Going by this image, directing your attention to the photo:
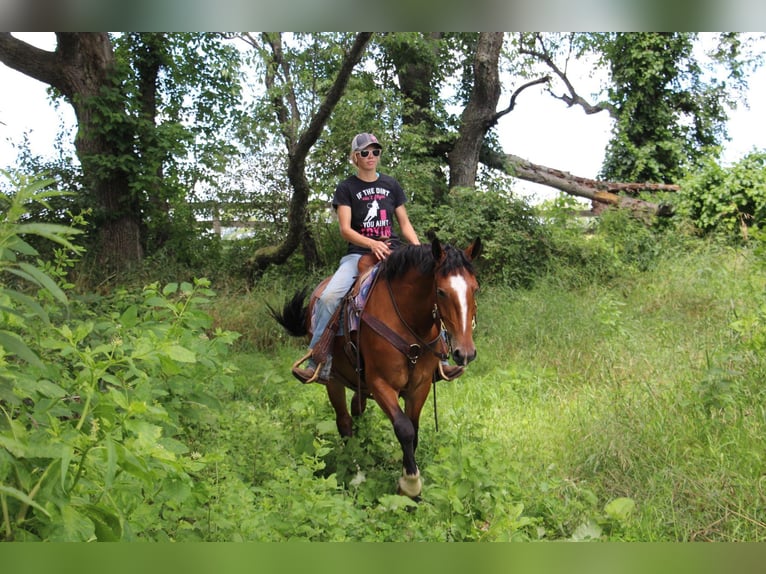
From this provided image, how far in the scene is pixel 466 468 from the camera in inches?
155

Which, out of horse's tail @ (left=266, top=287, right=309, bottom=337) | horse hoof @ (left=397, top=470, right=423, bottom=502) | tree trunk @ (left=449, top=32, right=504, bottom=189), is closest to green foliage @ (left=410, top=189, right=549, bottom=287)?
tree trunk @ (left=449, top=32, right=504, bottom=189)

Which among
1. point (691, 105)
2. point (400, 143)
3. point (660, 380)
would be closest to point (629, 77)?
point (691, 105)

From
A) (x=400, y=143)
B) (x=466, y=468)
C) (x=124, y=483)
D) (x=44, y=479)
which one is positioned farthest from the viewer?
(x=400, y=143)

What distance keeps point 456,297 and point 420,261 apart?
1.59 feet

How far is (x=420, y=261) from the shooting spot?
4379 mm

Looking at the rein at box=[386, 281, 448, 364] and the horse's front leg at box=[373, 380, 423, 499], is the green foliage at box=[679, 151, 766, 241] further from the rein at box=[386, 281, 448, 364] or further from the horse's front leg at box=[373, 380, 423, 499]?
the horse's front leg at box=[373, 380, 423, 499]

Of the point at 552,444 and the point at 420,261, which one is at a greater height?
the point at 420,261

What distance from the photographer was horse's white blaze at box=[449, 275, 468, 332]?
13.1 ft

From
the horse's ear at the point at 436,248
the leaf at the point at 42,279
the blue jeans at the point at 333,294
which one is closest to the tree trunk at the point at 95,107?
the blue jeans at the point at 333,294

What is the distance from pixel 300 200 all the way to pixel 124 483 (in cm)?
1009

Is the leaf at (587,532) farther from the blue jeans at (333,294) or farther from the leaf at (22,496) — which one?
the leaf at (22,496)

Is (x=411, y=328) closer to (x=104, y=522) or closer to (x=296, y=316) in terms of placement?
(x=296, y=316)

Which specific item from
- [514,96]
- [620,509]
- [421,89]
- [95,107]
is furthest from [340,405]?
[514,96]
